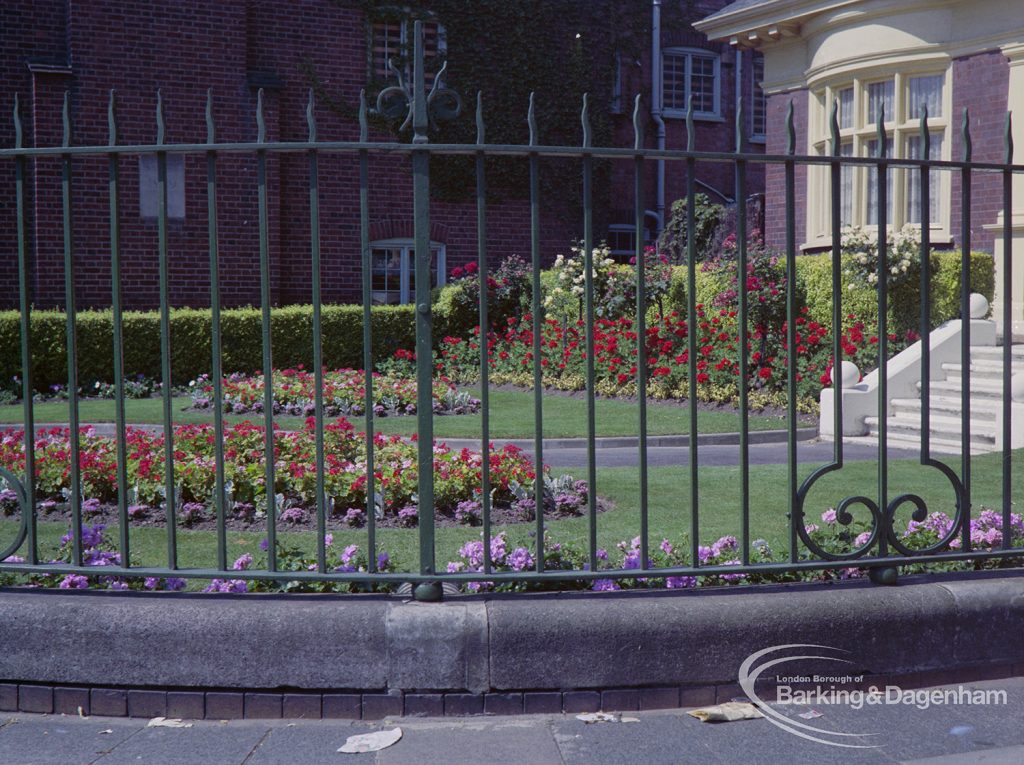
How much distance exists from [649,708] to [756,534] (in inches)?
92.1

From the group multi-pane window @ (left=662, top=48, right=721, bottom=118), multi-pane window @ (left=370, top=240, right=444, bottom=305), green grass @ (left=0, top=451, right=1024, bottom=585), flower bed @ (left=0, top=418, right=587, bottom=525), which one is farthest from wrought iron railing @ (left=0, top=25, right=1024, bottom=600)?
multi-pane window @ (left=662, top=48, right=721, bottom=118)

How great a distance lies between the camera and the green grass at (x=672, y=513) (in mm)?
5434

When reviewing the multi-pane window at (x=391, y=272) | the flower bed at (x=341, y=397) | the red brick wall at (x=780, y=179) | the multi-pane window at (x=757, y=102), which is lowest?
the flower bed at (x=341, y=397)

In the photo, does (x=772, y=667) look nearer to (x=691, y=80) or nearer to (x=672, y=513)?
(x=672, y=513)

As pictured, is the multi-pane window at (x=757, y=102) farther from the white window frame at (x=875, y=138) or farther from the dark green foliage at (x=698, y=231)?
the white window frame at (x=875, y=138)

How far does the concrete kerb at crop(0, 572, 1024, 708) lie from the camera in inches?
137

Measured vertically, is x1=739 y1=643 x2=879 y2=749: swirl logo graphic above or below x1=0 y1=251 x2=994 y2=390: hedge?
below

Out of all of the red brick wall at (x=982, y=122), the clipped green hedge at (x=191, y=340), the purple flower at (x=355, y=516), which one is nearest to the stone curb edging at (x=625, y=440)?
the purple flower at (x=355, y=516)

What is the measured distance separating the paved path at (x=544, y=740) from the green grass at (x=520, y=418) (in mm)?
6548

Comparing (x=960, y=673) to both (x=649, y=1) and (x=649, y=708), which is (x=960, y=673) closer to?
(x=649, y=708)

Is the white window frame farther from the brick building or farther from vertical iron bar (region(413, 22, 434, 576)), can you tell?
vertical iron bar (region(413, 22, 434, 576))

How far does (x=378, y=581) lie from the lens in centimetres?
370

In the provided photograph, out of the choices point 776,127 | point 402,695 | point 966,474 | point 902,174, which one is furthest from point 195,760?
point 776,127

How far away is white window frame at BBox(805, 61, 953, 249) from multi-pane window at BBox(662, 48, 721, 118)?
20.6 feet
